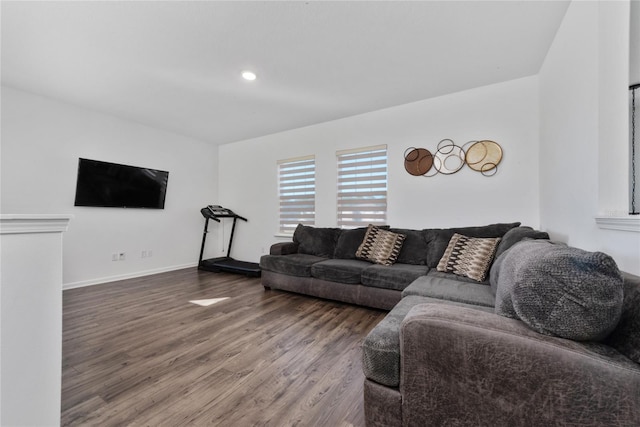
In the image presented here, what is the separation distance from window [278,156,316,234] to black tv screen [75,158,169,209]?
210 centimetres

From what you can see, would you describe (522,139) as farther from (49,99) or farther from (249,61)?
(49,99)

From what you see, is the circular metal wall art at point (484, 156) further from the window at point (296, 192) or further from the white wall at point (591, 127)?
the window at point (296, 192)

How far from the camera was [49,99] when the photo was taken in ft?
10.9

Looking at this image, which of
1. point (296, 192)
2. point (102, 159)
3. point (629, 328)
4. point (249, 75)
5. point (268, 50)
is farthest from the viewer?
point (296, 192)

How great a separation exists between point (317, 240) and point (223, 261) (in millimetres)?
2151

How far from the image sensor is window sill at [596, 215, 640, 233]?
111 centimetres

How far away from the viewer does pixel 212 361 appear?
1.77m

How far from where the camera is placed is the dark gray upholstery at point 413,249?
2984 millimetres

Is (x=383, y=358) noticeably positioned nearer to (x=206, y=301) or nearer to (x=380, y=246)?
(x=380, y=246)

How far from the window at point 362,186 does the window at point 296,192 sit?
1.80ft

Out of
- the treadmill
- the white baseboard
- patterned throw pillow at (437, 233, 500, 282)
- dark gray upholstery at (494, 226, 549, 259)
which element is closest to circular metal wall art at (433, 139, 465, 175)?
patterned throw pillow at (437, 233, 500, 282)

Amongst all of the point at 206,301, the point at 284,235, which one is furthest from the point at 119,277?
the point at 284,235

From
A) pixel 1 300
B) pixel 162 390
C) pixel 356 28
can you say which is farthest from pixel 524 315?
pixel 356 28

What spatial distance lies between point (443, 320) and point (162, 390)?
63.7 inches
